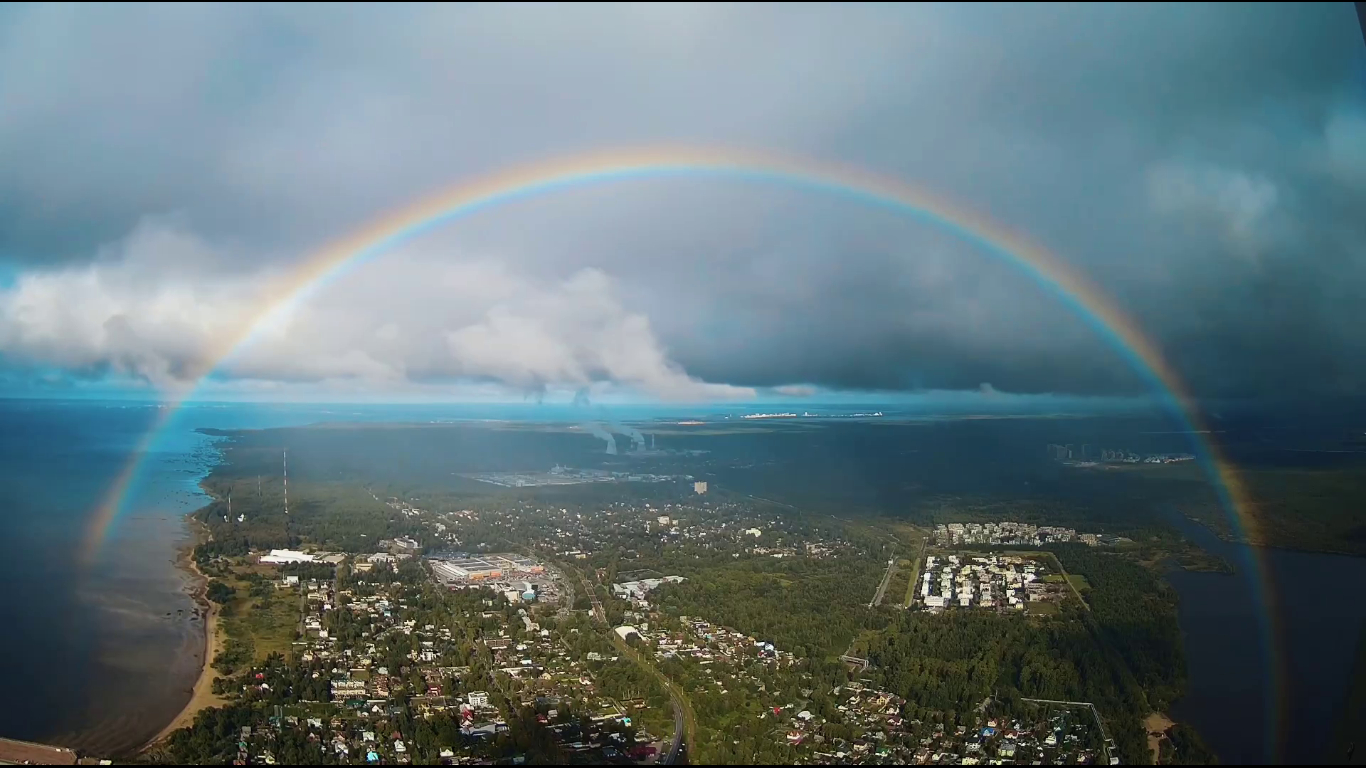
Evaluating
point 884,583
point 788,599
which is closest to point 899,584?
point 884,583

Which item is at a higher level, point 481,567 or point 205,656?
point 481,567

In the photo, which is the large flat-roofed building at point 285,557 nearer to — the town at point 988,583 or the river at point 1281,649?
the town at point 988,583

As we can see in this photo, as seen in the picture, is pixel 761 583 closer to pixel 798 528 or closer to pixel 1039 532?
pixel 798 528

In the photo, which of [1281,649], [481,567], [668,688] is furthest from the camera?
[481,567]

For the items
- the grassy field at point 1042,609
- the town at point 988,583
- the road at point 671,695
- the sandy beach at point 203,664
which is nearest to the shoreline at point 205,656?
the sandy beach at point 203,664

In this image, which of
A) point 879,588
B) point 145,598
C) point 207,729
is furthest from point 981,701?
point 145,598

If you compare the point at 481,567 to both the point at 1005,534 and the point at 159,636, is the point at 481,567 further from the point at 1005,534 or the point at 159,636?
the point at 1005,534
